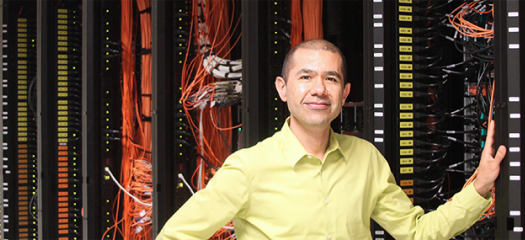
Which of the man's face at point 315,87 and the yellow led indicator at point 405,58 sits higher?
the yellow led indicator at point 405,58

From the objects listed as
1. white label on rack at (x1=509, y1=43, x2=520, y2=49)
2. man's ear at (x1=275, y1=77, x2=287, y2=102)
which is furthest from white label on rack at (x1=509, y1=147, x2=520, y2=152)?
man's ear at (x1=275, y1=77, x2=287, y2=102)

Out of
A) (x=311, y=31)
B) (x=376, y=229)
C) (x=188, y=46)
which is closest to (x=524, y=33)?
(x=376, y=229)

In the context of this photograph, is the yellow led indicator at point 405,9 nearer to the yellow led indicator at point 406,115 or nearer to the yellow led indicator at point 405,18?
the yellow led indicator at point 405,18

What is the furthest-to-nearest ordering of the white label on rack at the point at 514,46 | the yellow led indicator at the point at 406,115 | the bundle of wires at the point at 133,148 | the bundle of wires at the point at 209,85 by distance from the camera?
→ the bundle of wires at the point at 133,148, the bundle of wires at the point at 209,85, the yellow led indicator at the point at 406,115, the white label on rack at the point at 514,46

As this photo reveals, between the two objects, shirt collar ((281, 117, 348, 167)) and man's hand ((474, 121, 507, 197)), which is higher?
shirt collar ((281, 117, 348, 167))

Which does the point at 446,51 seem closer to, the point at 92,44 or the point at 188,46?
the point at 188,46

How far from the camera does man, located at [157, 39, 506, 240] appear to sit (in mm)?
1426

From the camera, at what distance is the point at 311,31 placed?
2.57 m

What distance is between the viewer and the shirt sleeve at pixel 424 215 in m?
1.43

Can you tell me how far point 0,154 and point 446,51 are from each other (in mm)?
3521

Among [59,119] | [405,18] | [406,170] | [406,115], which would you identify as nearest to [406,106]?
[406,115]

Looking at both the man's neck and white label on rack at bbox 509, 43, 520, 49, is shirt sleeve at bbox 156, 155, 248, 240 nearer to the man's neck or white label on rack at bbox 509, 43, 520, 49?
the man's neck

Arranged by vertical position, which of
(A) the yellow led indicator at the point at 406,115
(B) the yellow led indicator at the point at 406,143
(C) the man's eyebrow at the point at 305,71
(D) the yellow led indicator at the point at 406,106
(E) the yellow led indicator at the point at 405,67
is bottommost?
(B) the yellow led indicator at the point at 406,143

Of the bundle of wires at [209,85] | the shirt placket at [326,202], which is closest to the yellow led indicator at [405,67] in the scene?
the shirt placket at [326,202]
